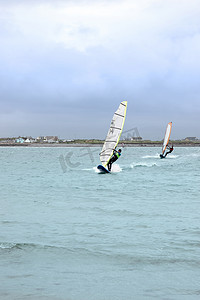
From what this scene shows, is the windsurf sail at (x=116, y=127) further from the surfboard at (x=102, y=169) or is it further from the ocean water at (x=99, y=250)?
the ocean water at (x=99, y=250)

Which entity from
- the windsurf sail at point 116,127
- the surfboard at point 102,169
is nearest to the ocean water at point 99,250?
the windsurf sail at point 116,127

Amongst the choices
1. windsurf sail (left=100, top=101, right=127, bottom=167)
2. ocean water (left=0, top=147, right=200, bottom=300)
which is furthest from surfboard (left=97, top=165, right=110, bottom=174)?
ocean water (left=0, top=147, right=200, bottom=300)

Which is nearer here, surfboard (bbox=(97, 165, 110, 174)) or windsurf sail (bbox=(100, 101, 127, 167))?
windsurf sail (bbox=(100, 101, 127, 167))

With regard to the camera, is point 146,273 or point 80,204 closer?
point 146,273

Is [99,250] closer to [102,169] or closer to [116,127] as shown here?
[116,127]

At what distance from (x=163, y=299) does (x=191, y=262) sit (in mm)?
1864

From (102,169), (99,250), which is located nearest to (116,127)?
(102,169)

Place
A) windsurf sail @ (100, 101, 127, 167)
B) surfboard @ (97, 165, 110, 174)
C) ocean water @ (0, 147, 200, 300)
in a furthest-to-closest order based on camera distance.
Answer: surfboard @ (97, 165, 110, 174) < windsurf sail @ (100, 101, 127, 167) < ocean water @ (0, 147, 200, 300)

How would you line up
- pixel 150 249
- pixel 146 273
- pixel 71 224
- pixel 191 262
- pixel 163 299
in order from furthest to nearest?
pixel 71 224 < pixel 150 249 < pixel 191 262 < pixel 146 273 < pixel 163 299

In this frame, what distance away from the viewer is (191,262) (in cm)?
704

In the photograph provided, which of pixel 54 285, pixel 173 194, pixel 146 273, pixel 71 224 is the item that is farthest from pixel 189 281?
pixel 173 194

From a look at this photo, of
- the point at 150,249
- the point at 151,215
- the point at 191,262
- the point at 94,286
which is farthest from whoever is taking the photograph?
the point at 151,215

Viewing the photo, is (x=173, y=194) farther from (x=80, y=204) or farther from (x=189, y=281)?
(x=189, y=281)

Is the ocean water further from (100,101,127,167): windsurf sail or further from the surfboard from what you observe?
the surfboard
